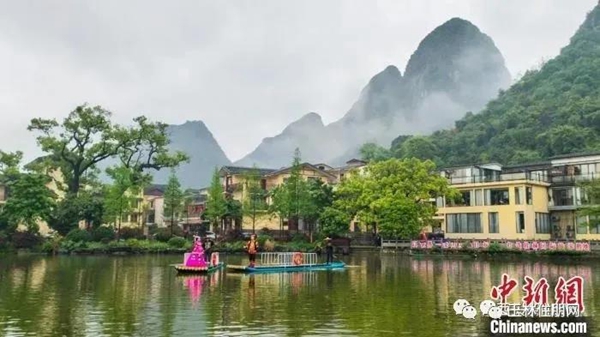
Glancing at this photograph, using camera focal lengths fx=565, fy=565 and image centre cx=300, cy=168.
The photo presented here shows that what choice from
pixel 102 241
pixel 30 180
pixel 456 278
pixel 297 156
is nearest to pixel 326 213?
pixel 297 156

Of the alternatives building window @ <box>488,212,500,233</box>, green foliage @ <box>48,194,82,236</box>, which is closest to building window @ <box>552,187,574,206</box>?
building window @ <box>488,212,500,233</box>

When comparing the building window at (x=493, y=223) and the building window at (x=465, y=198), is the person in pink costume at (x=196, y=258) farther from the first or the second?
the building window at (x=465, y=198)

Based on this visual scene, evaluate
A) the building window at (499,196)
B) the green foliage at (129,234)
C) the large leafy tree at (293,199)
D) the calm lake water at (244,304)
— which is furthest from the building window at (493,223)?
the green foliage at (129,234)

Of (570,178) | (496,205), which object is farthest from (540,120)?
(496,205)

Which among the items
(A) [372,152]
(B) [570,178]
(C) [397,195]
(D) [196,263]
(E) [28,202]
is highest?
(A) [372,152]

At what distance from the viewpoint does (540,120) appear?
285 ft

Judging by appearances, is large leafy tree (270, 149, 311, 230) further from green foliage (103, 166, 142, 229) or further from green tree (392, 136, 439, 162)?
green tree (392, 136, 439, 162)

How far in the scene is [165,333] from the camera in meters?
11.0

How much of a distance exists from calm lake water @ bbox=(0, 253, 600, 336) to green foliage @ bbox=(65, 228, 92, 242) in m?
21.9

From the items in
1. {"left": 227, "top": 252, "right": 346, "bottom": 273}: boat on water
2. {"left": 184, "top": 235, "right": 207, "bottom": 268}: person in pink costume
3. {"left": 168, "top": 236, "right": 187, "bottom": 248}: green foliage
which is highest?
{"left": 168, "top": 236, "right": 187, "bottom": 248}: green foliage

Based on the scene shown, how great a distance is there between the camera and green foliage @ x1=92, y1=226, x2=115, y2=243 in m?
48.2

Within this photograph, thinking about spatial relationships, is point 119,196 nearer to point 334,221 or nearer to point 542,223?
point 334,221

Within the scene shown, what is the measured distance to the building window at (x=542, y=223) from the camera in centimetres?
5147

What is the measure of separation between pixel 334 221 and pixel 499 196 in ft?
50.7
